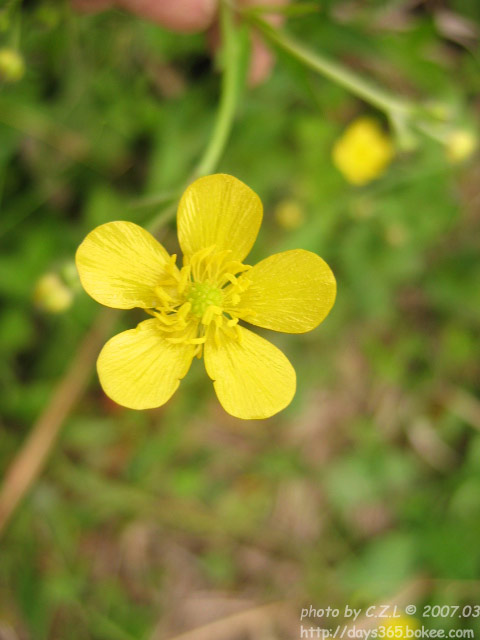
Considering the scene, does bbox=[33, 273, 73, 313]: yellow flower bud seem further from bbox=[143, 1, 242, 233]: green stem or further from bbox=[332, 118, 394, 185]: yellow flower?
bbox=[332, 118, 394, 185]: yellow flower

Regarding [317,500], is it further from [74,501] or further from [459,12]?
[459,12]

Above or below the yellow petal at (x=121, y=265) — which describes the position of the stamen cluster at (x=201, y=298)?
below

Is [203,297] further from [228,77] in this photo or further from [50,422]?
[50,422]

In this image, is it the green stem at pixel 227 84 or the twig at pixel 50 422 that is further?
the twig at pixel 50 422

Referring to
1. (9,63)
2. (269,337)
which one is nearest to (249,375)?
(9,63)

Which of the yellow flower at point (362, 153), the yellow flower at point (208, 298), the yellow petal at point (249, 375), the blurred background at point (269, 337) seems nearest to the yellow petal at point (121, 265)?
the yellow flower at point (208, 298)

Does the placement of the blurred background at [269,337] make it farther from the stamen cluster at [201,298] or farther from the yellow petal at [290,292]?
the yellow petal at [290,292]

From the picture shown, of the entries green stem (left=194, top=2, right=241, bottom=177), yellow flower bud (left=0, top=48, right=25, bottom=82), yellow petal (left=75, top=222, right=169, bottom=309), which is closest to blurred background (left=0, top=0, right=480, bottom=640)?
yellow flower bud (left=0, top=48, right=25, bottom=82)
